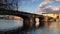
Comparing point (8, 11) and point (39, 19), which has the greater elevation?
point (8, 11)

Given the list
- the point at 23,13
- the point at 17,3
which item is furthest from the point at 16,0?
the point at 23,13

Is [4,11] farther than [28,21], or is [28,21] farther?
[28,21]

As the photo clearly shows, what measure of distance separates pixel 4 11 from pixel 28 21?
779cm

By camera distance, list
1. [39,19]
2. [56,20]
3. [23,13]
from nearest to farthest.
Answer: [23,13] → [56,20] → [39,19]

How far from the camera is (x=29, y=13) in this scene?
66.3ft

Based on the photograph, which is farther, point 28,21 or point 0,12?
point 28,21

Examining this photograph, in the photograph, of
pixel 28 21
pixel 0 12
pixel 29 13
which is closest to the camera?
pixel 0 12

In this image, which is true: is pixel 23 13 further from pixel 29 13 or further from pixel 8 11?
pixel 8 11

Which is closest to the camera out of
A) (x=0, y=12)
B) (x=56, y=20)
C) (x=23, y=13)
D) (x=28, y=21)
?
(x=0, y=12)

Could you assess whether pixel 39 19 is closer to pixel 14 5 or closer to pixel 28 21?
pixel 28 21

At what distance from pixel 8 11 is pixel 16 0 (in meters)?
4.89

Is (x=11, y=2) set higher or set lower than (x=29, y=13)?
higher

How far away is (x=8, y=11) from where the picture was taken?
1509 centimetres

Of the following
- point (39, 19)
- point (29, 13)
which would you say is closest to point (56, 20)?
point (39, 19)
